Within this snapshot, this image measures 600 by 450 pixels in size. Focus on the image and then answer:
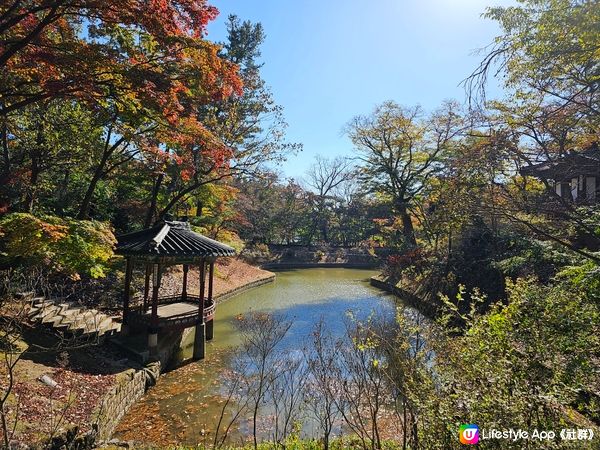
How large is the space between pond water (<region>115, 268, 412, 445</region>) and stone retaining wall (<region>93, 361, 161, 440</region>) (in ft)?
0.48

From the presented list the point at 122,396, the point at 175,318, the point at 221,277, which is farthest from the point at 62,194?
the point at 122,396

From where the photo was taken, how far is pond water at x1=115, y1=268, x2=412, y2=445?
5426 millimetres

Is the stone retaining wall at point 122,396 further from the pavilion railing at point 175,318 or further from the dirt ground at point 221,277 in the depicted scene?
the dirt ground at point 221,277

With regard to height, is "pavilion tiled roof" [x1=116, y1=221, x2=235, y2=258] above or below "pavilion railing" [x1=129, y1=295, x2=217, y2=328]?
above

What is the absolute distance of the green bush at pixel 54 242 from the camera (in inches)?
227

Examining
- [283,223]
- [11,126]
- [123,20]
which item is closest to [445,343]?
[123,20]

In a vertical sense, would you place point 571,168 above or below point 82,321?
above

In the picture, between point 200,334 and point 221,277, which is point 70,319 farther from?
point 221,277

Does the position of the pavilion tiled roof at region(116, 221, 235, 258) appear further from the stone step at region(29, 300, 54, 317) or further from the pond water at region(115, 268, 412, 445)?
the pond water at region(115, 268, 412, 445)

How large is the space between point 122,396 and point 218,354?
313 centimetres

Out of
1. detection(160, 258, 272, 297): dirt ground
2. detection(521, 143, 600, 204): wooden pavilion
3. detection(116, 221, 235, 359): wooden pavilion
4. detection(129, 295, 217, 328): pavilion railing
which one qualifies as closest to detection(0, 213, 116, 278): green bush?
detection(116, 221, 235, 359): wooden pavilion

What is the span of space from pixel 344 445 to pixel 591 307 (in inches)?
126

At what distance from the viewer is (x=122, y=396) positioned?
18.6 feet

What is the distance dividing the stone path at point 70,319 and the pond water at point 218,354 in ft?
5.79
